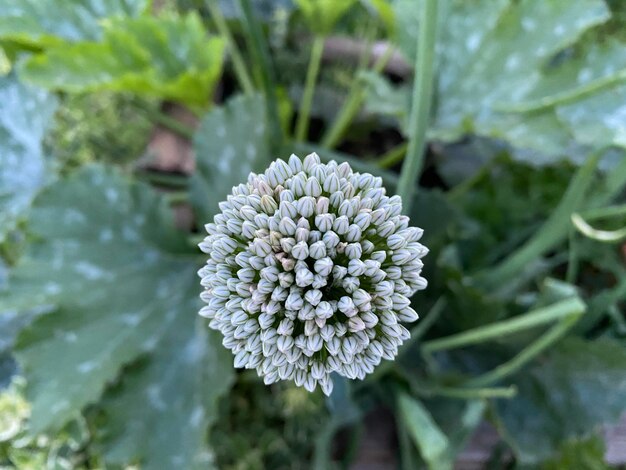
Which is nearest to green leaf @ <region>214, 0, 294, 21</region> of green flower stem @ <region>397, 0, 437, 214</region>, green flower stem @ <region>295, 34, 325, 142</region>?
green flower stem @ <region>295, 34, 325, 142</region>

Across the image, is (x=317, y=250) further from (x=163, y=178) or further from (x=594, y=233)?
(x=163, y=178)

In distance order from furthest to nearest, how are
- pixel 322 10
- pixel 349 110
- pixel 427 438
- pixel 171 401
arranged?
pixel 349 110, pixel 322 10, pixel 171 401, pixel 427 438

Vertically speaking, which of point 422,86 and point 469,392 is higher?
point 422,86

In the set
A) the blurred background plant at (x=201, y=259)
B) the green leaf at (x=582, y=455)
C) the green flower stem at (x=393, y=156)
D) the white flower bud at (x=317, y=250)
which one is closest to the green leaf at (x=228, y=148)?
the blurred background plant at (x=201, y=259)

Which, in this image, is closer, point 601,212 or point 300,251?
point 300,251

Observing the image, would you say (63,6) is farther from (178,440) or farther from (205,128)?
(178,440)

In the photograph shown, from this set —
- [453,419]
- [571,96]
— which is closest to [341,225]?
[571,96]

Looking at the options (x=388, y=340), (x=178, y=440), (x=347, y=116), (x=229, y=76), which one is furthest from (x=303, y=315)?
(x=229, y=76)
